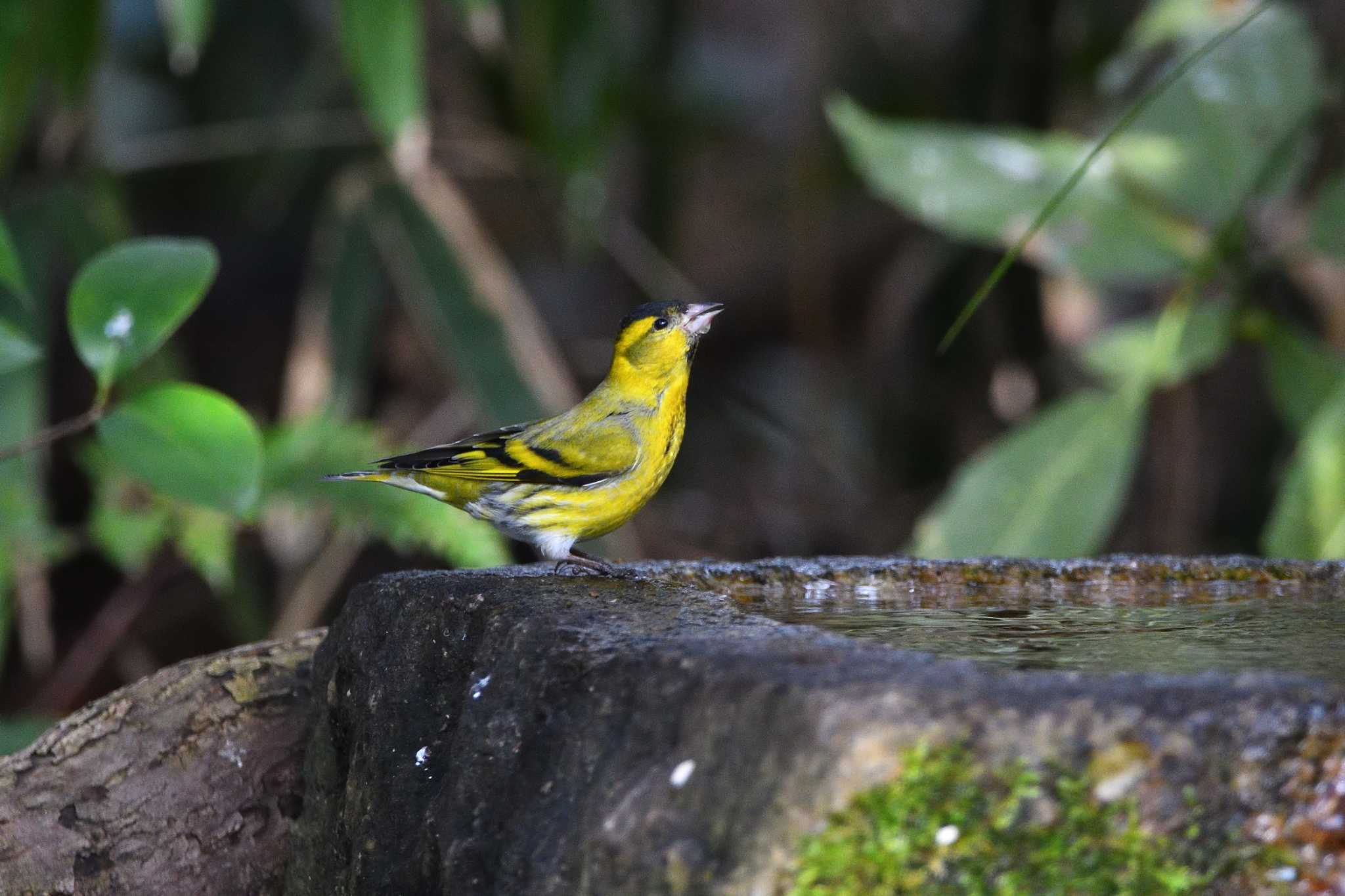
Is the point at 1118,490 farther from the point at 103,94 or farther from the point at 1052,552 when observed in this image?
the point at 103,94

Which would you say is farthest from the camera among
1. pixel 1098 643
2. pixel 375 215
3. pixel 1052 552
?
pixel 375 215

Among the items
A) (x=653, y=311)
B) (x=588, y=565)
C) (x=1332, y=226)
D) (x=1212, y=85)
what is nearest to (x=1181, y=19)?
(x=1212, y=85)

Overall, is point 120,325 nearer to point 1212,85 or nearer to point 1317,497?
point 1317,497

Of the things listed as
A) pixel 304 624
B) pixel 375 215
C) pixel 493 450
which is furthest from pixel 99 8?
pixel 493 450

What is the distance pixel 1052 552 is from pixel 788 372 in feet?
18.2

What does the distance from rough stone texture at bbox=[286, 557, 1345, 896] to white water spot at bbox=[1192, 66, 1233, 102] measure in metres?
3.33

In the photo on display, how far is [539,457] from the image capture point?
332 centimetres

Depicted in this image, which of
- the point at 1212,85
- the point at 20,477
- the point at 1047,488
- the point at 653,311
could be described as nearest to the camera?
the point at 653,311

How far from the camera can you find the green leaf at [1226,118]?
5.04m

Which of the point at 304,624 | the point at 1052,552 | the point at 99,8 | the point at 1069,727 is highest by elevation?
the point at 99,8

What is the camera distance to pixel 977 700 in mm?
1658

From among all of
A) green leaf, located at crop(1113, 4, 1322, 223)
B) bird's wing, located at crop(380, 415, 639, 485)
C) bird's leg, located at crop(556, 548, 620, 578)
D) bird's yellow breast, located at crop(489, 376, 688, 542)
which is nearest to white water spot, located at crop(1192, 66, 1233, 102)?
green leaf, located at crop(1113, 4, 1322, 223)

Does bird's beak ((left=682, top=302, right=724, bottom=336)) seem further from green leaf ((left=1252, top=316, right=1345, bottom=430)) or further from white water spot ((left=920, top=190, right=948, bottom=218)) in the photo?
green leaf ((left=1252, top=316, right=1345, bottom=430))

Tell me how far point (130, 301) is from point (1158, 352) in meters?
3.19
